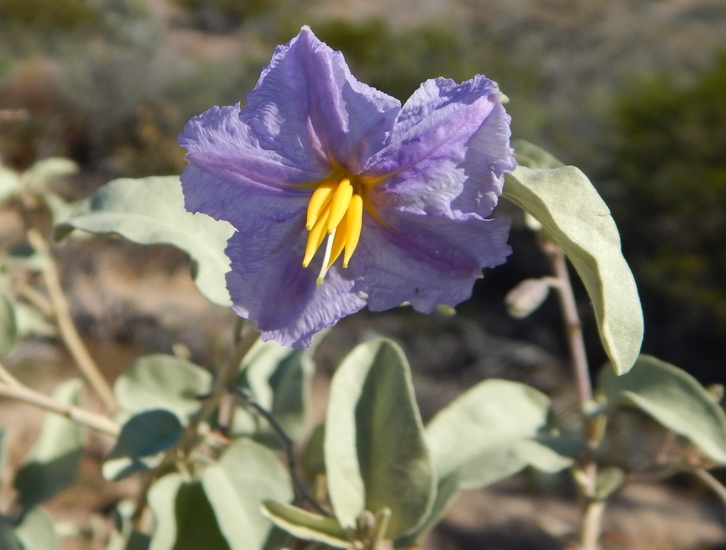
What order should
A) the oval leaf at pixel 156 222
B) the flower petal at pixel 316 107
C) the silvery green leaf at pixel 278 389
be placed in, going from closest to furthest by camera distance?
the flower petal at pixel 316 107, the oval leaf at pixel 156 222, the silvery green leaf at pixel 278 389

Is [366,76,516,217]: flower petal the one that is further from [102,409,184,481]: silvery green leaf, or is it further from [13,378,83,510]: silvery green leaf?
[13,378,83,510]: silvery green leaf

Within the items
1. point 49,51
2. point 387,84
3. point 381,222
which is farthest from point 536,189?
point 49,51

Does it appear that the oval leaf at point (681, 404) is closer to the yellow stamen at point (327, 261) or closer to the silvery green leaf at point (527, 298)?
the silvery green leaf at point (527, 298)

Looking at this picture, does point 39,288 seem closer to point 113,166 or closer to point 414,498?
point 113,166

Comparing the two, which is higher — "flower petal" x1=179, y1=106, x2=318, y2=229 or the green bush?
"flower petal" x1=179, y1=106, x2=318, y2=229

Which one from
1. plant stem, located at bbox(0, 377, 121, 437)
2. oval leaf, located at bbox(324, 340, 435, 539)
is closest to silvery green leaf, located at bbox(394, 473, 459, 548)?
oval leaf, located at bbox(324, 340, 435, 539)

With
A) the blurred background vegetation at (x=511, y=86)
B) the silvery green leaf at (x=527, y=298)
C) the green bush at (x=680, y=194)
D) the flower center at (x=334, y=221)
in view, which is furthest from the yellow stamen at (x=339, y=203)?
the green bush at (x=680, y=194)

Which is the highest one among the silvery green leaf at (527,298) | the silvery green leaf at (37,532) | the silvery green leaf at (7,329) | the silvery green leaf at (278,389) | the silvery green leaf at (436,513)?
the silvery green leaf at (527,298)

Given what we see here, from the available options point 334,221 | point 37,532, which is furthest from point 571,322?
point 37,532
